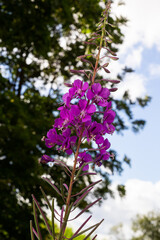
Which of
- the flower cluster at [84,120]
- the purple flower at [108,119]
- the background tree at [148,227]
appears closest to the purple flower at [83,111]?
the flower cluster at [84,120]

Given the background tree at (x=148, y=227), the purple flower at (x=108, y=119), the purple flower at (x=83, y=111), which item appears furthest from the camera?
the background tree at (x=148, y=227)

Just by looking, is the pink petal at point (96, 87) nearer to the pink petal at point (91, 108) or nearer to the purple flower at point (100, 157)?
the pink petal at point (91, 108)

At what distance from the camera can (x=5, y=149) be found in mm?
8609

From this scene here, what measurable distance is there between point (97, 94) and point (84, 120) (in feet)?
0.78

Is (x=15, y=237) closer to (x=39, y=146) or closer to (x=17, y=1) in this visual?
(x=39, y=146)

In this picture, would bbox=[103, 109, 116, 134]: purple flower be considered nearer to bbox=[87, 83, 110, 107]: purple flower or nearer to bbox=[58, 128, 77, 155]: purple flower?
bbox=[87, 83, 110, 107]: purple flower

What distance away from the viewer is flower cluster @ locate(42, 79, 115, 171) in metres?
1.96

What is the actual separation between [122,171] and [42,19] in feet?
18.4

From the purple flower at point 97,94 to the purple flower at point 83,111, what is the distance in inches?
3.1

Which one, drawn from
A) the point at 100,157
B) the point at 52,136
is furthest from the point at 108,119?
the point at 52,136

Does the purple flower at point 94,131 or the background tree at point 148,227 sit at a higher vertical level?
the background tree at point 148,227

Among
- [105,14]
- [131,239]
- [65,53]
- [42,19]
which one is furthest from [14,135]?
[131,239]

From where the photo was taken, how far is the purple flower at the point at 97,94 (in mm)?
2008

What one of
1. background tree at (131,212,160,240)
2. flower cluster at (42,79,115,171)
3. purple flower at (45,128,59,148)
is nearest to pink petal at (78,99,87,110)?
flower cluster at (42,79,115,171)
